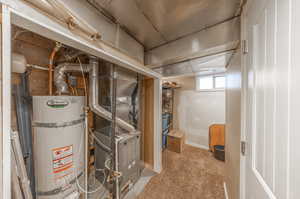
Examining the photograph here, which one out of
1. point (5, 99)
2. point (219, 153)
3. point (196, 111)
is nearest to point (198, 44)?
point (5, 99)

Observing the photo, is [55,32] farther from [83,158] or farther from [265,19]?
[83,158]

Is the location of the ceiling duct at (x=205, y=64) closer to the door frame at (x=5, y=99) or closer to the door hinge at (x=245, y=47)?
the door hinge at (x=245, y=47)

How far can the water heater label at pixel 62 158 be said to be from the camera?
1.00m

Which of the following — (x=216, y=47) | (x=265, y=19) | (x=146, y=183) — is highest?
(x=216, y=47)

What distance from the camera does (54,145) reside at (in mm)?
993

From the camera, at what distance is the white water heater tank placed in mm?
975

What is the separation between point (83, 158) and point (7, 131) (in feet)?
3.32

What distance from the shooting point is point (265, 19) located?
0.51 meters

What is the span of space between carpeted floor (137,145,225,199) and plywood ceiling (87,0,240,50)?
2.37 m

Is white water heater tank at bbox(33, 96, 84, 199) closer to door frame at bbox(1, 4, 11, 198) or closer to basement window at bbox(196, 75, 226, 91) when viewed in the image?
door frame at bbox(1, 4, 11, 198)

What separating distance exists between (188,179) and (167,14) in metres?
2.56

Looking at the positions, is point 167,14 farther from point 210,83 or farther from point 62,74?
point 210,83

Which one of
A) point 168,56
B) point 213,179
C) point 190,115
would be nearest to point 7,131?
point 168,56

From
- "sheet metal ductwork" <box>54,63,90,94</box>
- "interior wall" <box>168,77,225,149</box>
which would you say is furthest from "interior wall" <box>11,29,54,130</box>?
"interior wall" <box>168,77,225,149</box>
